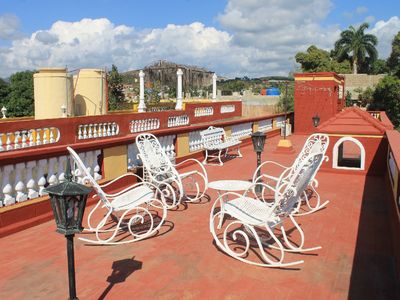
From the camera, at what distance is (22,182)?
5516mm

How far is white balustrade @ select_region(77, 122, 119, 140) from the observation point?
7.78 m

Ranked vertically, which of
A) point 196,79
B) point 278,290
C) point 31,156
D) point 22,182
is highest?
point 196,79

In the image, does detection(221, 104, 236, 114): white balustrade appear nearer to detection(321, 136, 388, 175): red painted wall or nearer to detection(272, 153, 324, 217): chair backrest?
detection(321, 136, 388, 175): red painted wall

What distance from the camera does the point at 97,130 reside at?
8.24m

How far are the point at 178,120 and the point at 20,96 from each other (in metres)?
35.5

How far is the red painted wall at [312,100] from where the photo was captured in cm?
2003

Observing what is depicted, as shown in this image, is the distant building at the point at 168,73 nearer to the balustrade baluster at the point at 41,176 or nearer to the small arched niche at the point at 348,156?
the small arched niche at the point at 348,156

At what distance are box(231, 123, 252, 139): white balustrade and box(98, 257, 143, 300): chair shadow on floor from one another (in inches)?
378

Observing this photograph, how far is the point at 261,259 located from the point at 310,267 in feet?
1.64

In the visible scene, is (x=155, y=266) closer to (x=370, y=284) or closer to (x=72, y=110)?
(x=370, y=284)

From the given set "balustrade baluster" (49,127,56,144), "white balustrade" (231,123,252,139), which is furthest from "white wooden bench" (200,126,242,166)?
"balustrade baluster" (49,127,56,144)

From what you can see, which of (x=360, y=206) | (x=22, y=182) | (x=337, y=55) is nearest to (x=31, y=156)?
(x=22, y=182)

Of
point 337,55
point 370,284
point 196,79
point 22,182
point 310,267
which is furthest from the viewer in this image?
point 337,55

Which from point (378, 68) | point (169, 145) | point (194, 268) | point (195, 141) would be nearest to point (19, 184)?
point (194, 268)
